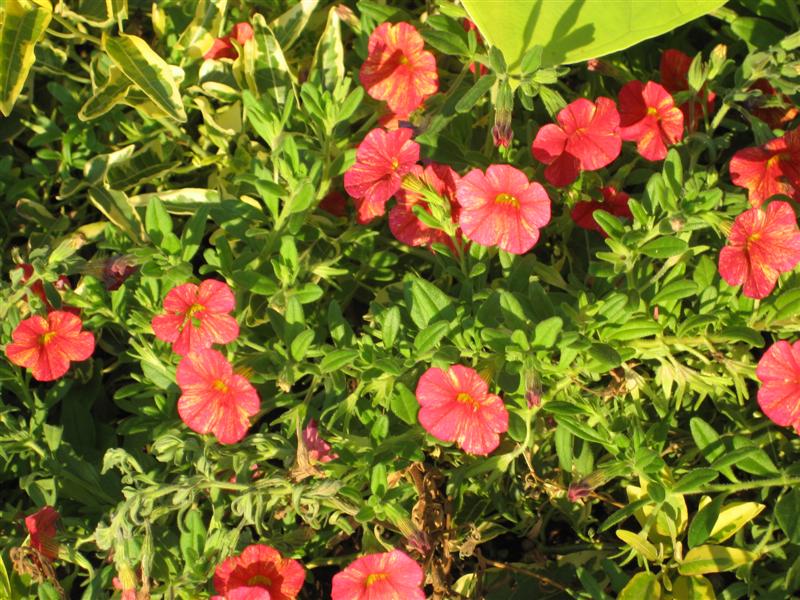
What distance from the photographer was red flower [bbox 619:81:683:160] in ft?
5.12

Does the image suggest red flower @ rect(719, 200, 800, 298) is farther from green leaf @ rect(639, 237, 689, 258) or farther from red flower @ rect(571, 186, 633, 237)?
red flower @ rect(571, 186, 633, 237)

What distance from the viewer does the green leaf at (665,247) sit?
1320 mm

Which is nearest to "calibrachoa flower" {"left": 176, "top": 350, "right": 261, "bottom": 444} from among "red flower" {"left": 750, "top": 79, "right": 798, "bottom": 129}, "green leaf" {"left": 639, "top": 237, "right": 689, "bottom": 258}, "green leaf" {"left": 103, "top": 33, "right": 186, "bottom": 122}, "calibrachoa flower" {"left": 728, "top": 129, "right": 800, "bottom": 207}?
"green leaf" {"left": 103, "top": 33, "right": 186, "bottom": 122}

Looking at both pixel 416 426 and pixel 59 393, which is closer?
pixel 416 426

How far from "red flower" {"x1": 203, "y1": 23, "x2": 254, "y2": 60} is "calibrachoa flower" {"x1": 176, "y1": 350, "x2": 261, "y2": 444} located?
71cm

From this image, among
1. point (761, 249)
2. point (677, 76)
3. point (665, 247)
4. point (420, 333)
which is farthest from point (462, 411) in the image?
point (677, 76)

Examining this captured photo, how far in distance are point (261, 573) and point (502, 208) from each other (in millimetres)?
631

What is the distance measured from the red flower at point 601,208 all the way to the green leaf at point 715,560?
0.53 meters

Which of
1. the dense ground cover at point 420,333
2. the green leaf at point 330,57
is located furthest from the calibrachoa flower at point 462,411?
the green leaf at point 330,57

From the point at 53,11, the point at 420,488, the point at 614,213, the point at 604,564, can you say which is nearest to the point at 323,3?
the point at 53,11

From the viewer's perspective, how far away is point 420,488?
1.44m

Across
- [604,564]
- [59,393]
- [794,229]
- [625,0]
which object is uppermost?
[625,0]

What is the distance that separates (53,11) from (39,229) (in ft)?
1.44

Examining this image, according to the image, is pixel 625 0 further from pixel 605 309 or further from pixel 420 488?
pixel 420 488
